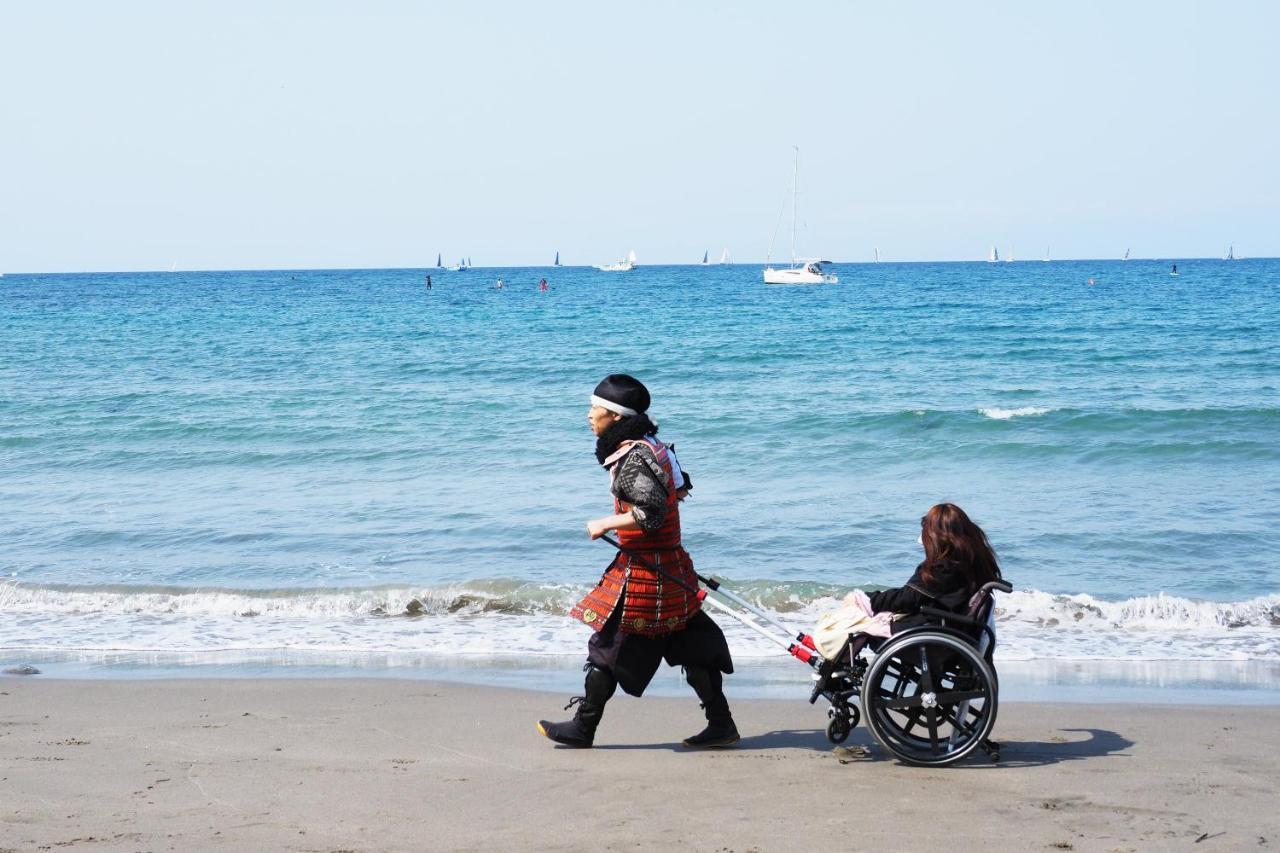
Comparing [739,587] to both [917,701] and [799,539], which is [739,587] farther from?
[917,701]

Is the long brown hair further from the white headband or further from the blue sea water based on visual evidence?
the blue sea water

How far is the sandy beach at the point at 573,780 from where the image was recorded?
396 centimetres

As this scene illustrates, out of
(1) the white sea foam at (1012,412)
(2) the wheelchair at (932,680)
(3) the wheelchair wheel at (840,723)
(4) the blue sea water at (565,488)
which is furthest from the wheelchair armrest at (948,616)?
(1) the white sea foam at (1012,412)

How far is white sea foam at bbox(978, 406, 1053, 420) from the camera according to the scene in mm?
16609

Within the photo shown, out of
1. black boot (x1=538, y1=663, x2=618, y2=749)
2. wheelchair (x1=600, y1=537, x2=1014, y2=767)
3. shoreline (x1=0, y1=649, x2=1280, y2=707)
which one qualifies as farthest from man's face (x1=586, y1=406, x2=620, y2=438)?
shoreline (x1=0, y1=649, x2=1280, y2=707)

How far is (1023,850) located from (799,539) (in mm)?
6177

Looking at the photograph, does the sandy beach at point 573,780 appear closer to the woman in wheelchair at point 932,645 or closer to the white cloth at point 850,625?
the woman in wheelchair at point 932,645

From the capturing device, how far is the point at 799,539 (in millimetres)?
9977

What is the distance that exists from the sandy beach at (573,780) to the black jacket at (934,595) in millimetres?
569

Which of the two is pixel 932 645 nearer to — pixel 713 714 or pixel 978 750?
pixel 978 750

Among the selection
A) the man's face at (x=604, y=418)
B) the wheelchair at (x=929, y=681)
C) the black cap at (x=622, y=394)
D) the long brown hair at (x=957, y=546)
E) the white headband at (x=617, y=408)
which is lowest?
the wheelchair at (x=929, y=681)

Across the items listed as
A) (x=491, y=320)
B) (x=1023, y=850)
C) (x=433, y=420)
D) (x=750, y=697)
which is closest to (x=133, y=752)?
(x=750, y=697)

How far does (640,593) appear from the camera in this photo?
4.86 meters

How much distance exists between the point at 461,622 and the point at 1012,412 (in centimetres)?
1078
